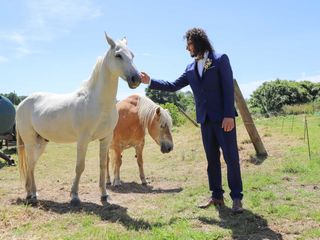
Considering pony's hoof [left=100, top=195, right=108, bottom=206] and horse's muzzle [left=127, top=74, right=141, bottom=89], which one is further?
pony's hoof [left=100, top=195, right=108, bottom=206]

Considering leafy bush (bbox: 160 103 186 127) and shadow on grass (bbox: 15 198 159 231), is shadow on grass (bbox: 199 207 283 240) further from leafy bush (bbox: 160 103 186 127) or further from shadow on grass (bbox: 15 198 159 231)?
leafy bush (bbox: 160 103 186 127)

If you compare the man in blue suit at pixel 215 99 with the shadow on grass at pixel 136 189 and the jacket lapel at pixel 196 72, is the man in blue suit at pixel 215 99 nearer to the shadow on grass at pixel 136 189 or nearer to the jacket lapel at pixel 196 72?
the jacket lapel at pixel 196 72

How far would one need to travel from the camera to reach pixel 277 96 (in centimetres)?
3466

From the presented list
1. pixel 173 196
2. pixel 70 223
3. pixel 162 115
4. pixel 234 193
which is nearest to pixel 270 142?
pixel 162 115

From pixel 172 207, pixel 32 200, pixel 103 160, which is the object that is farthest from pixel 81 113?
pixel 172 207

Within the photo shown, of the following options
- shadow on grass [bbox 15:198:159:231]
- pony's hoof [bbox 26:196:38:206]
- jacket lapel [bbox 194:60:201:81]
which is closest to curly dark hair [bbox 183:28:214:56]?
jacket lapel [bbox 194:60:201:81]

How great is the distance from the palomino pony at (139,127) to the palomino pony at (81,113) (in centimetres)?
174

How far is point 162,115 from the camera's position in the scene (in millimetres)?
7375

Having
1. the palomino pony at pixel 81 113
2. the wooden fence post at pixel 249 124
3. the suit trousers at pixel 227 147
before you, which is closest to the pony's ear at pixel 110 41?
the palomino pony at pixel 81 113

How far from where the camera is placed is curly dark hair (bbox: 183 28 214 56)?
4785mm

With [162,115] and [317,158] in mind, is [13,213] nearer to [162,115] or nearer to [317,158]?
[162,115]

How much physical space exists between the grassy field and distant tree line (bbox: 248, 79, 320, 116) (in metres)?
25.7

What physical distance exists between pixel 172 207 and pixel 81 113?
170cm

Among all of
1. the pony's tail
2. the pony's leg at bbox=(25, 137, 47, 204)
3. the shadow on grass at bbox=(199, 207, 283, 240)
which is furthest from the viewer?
the pony's tail
